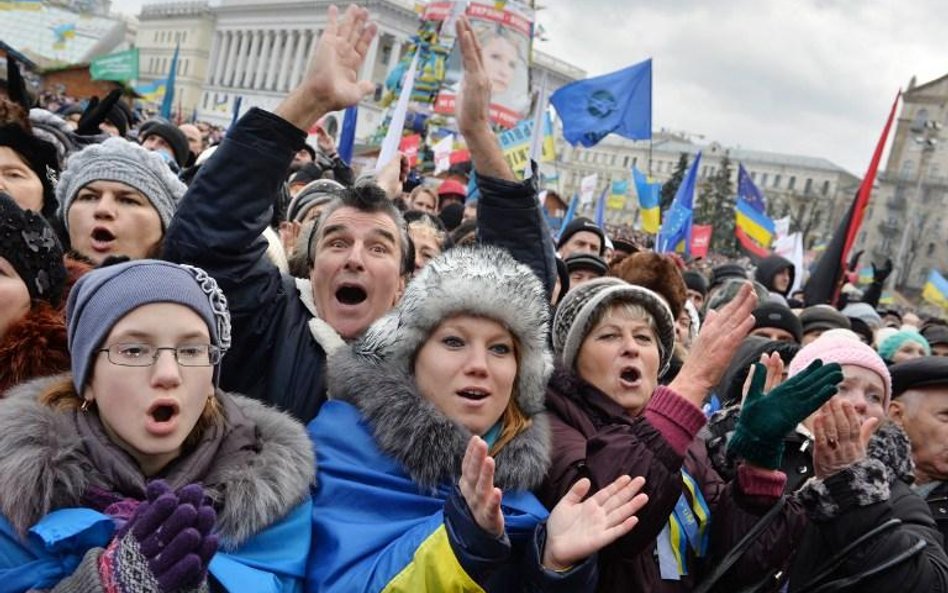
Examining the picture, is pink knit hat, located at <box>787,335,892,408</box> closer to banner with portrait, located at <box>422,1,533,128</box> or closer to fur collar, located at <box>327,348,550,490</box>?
fur collar, located at <box>327,348,550,490</box>

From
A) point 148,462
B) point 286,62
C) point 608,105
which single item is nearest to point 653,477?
point 148,462

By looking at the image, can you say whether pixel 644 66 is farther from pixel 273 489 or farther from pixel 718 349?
pixel 273 489

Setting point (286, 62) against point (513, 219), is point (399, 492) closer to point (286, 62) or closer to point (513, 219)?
point (513, 219)

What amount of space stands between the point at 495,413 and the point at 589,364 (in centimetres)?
63

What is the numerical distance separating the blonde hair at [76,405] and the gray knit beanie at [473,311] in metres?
0.42

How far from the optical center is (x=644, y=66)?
1132 centimetres

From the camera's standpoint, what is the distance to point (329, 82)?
8.28 feet

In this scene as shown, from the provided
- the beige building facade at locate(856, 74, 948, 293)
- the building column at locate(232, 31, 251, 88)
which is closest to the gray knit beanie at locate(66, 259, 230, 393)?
the beige building facade at locate(856, 74, 948, 293)

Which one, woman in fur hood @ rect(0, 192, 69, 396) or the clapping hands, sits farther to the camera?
woman in fur hood @ rect(0, 192, 69, 396)

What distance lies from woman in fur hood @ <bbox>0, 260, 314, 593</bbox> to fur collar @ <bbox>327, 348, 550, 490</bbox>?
0.71 feet

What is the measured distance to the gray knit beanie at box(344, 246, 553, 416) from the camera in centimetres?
234

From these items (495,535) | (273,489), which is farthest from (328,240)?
(495,535)

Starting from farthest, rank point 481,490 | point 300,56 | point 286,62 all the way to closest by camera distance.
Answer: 1. point 286,62
2. point 300,56
3. point 481,490

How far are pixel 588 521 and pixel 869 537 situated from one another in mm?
1085
